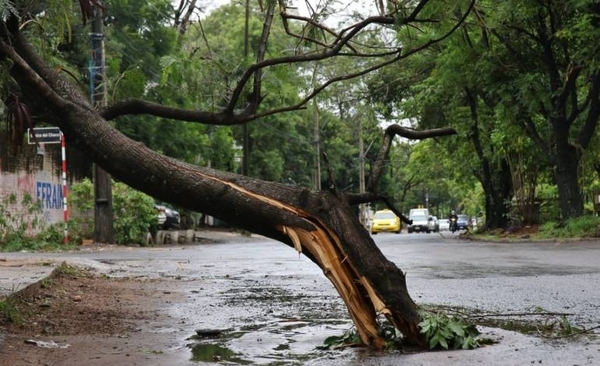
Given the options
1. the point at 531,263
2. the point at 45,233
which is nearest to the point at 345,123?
the point at 45,233

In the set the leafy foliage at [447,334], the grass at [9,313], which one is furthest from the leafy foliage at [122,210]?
the leafy foliage at [447,334]

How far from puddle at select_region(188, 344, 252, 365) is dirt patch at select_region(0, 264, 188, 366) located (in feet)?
0.84

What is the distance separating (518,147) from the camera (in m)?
26.4

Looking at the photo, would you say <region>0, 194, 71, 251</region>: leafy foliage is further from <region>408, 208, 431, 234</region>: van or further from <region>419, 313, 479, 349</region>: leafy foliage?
<region>408, 208, 431, 234</region>: van

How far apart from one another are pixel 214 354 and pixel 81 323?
1874 millimetres

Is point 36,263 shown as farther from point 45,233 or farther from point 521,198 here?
point 521,198

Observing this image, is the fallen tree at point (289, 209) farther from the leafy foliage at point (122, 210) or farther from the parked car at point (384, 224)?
the parked car at point (384, 224)

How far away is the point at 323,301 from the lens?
7836 mm

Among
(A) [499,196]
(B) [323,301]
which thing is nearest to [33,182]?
(B) [323,301]

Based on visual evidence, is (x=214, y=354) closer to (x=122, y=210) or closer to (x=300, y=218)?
(x=300, y=218)

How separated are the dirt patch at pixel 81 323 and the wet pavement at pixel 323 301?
0.66 feet

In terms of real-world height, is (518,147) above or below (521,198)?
above

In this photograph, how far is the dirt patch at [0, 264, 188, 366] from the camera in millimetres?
4895

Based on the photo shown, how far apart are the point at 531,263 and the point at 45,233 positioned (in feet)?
44.6
